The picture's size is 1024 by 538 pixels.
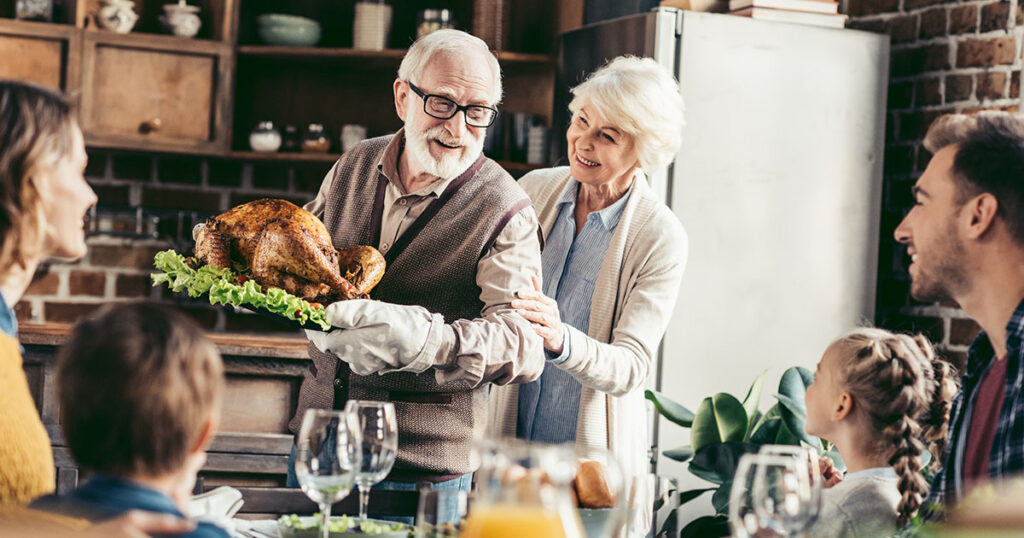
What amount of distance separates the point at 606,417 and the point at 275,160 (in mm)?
1744

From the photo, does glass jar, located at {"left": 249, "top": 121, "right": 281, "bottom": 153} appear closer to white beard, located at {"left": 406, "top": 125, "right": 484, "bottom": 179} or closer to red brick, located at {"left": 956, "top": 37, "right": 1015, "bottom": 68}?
white beard, located at {"left": 406, "top": 125, "right": 484, "bottom": 179}

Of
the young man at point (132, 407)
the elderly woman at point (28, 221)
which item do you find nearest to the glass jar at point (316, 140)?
the elderly woman at point (28, 221)

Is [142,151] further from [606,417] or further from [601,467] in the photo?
[601,467]

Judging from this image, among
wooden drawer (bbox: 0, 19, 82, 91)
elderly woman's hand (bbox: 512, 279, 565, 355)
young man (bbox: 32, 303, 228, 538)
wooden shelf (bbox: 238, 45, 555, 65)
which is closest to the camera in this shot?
young man (bbox: 32, 303, 228, 538)

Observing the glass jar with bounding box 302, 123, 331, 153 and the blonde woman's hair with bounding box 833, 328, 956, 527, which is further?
the glass jar with bounding box 302, 123, 331, 153

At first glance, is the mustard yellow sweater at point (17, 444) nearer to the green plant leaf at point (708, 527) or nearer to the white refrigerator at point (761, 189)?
the green plant leaf at point (708, 527)

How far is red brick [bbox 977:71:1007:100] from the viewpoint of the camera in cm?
288

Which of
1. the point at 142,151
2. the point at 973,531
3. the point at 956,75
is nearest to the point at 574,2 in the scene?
the point at 956,75

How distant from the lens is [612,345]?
2.18 metres

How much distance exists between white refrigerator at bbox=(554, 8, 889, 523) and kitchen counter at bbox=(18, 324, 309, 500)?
3.27 feet

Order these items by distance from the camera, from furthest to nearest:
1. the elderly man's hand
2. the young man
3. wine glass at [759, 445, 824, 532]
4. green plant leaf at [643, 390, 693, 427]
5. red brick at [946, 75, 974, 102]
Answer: red brick at [946, 75, 974, 102] → green plant leaf at [643, 390, 693, 427] → the elderly man's hand → wine glass at [759, 445, 824, 532] → the young man

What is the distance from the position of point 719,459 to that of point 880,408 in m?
0.58

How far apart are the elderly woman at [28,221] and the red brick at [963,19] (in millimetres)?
2458

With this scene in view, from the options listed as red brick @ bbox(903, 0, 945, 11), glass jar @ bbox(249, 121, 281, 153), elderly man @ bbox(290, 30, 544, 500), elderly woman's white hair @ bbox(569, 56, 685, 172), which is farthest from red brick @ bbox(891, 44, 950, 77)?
glass jar @ bbox(249, 121, 281, 153)
